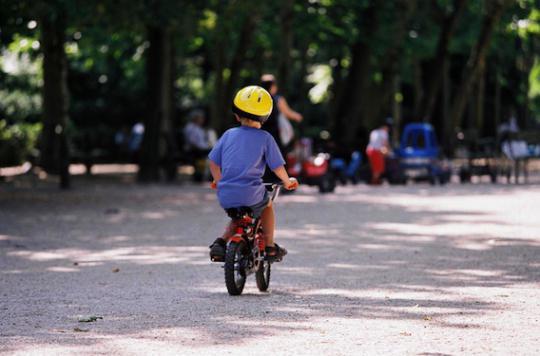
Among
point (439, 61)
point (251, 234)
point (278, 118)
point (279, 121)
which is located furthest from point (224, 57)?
point (251, 234)

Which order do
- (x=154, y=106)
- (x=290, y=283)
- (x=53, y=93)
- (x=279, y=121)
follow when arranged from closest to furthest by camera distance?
(x=290, y=283) < (x=279, y=121) < (x=154, y=106) < (x=53, y=93)

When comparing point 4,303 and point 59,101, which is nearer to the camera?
point 4,303

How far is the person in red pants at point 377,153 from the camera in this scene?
29953mm

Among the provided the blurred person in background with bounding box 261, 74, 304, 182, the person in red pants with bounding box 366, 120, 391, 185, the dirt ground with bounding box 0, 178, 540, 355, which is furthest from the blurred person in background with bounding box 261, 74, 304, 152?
the person in red pants with bounding box 366, 120, 391, 185

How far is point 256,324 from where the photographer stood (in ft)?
29.8

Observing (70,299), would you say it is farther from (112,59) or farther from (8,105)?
(8,105)

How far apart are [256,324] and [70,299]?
214 cm

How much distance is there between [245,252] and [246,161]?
671 millimetres

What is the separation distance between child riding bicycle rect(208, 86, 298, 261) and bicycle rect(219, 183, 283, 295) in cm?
8

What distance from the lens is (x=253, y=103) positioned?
10523mm

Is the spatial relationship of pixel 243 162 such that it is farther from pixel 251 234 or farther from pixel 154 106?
pixel 154 106

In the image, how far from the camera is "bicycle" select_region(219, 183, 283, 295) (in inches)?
412

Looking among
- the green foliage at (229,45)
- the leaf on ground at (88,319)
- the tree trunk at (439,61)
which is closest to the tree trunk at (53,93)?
the green foliage at (229,45)

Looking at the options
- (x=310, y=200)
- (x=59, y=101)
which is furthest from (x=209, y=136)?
(x=310, y=200)
